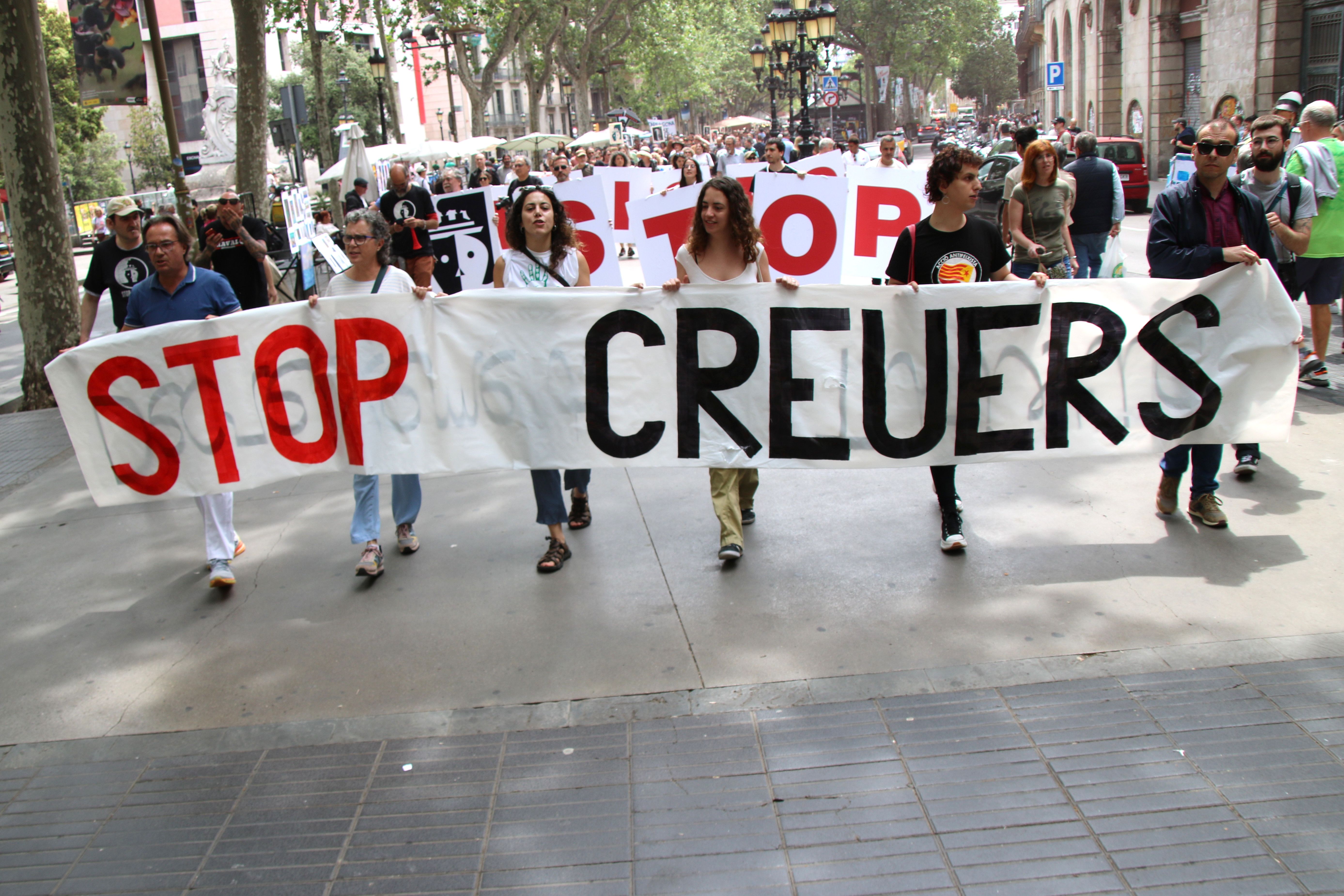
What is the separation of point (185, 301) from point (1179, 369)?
4.89 m

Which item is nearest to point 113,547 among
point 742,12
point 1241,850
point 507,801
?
point 507,801

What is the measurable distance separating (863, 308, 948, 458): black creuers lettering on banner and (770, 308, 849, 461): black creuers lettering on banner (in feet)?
0.44

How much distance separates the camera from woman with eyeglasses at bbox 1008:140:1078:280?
783 centimetres

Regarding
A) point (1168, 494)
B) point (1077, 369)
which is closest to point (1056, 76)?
point (1168, 494)

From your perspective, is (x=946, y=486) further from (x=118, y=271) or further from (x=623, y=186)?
(x=623, y=186)

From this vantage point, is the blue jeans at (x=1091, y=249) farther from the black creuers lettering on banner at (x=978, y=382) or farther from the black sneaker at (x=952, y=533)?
the black sneaker at (x=952, y=533)

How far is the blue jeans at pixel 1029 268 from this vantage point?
26.8ft

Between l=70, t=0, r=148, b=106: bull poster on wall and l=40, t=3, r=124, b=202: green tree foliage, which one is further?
l=40, t=3, r=124, b=202: green tree foliage

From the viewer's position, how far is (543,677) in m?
4.30

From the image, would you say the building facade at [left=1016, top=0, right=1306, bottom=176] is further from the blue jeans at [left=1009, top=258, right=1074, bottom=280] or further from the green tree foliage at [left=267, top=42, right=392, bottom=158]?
the green tree foliage at [left=267, top=42, right=392, bottom=158]

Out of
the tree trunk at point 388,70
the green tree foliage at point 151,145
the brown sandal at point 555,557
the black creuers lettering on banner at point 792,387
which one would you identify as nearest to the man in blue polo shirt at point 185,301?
the brown sandal at point 555,557

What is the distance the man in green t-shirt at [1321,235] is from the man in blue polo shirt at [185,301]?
6.93 metres

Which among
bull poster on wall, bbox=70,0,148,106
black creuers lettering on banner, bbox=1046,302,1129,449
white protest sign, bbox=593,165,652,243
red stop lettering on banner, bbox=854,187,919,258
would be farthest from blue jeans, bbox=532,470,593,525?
bull poster on wall, bbox=70,0,148,106

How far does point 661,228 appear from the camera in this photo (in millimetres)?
9242
